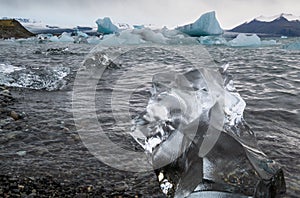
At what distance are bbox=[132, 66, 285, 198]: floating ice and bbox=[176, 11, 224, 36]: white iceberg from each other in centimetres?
2738

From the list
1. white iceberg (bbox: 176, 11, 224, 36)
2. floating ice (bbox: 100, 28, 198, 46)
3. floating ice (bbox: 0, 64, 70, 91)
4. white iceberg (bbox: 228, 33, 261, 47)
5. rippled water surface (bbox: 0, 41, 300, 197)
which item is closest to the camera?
rippled water surface (bbox: 0, 41, 300, 197)

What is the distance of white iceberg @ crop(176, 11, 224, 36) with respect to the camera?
28.9 metres

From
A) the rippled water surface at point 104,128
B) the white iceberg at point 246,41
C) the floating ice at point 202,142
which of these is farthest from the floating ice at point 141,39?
the floating ice at point 202,142

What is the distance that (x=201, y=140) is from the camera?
213 cm

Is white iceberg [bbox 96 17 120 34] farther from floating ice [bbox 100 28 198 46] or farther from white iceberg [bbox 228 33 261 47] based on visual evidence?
white iceberg [bbox 228 33 261 47]

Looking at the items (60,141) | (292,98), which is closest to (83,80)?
(60,141)

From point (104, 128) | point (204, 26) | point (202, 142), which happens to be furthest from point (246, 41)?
point (202, 142)

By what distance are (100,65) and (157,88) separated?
6819mm

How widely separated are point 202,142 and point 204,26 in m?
29.8

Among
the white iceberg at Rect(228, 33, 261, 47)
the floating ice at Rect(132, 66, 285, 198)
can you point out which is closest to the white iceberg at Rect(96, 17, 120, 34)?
the white iceberg at Rect(228, 33, 261, 47)

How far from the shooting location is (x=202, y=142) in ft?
6.95

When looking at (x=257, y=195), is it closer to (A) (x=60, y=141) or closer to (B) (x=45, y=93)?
(A) (x=60, y=141)

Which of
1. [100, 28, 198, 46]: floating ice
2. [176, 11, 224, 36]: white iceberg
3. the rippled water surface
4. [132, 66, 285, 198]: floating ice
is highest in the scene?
[176, 11, 224, 36]: white iceberg

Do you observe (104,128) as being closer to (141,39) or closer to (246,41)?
Answer: (246,41)
